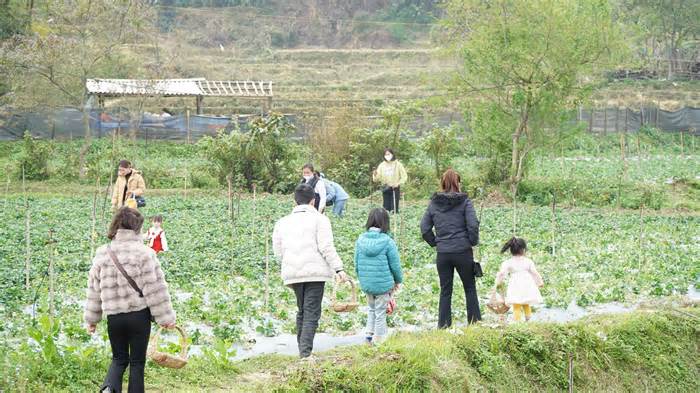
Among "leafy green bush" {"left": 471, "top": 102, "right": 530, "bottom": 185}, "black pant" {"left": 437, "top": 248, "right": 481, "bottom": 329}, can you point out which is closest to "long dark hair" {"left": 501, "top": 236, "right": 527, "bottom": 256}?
"black pant" {"left": 437, "top": 248, "right": 481, "bottom": 329}

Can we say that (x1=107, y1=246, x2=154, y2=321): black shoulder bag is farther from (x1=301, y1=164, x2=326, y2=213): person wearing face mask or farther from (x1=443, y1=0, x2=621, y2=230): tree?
(x1=443, y1=0, x2=621, y2=230): tree

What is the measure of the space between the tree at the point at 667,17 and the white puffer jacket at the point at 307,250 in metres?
51.3

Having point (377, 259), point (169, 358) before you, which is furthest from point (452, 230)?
point (169, 358)

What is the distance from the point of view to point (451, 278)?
1080cm

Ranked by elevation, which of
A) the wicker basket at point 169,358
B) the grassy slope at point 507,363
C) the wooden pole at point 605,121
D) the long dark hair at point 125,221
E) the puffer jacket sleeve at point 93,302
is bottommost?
the grassy slope at point 507,363

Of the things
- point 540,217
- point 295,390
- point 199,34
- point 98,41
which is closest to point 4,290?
point 295,390

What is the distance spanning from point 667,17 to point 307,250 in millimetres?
54339

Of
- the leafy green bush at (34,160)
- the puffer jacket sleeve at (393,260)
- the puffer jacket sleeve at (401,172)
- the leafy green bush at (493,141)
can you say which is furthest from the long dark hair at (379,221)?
the leafy green bush at (34,160)

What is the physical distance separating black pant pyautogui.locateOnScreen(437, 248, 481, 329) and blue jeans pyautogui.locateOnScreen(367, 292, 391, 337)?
0.93 meters

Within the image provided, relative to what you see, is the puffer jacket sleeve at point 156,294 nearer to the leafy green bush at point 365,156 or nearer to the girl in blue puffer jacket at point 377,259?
the girl in blue puffer jacket at point 377,259

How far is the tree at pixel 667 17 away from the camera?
57.9 m

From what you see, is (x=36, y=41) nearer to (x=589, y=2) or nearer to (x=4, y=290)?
(x=589, y=2)

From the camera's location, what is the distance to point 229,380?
8891mm

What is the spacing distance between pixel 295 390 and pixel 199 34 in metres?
61.9
